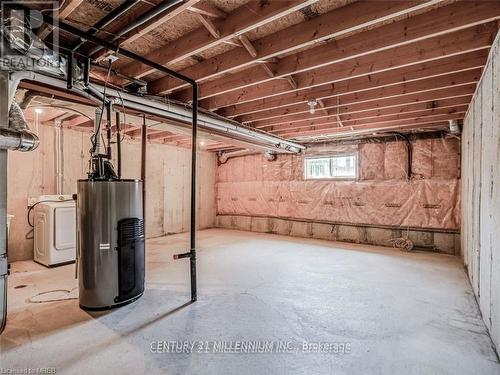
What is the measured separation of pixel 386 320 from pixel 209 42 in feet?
9.02

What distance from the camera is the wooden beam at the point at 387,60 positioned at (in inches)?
83.3

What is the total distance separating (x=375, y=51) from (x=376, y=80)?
2.76ft

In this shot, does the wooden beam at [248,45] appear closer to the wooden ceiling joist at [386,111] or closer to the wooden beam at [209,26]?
the wooden beam at [209,26]

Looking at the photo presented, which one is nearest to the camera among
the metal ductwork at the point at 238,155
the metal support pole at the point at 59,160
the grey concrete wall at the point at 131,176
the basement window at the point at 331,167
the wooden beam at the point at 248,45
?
the wooden beam at the point at 248,45

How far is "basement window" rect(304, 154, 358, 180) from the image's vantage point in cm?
581

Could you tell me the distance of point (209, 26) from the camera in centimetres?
198

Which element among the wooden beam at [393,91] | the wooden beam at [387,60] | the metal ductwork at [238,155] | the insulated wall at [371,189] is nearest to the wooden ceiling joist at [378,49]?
the wooden beam at [387,60]

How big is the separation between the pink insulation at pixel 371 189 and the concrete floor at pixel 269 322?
132cm

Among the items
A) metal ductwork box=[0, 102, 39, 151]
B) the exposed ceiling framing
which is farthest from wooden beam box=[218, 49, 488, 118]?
metal ductwork box=[0, 102, 39, 151]

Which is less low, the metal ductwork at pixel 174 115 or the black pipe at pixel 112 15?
the black pipe at pixel 112 15

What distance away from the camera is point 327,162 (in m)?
6.17

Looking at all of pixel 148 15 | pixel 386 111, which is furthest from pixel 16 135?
pixel 386 111

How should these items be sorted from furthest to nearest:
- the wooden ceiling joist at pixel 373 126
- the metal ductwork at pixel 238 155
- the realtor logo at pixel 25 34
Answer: the metal ductwork at pixel 238 155, the wooden ceiling joist at pixel 373 126, the realtor logo at pixel 25 34

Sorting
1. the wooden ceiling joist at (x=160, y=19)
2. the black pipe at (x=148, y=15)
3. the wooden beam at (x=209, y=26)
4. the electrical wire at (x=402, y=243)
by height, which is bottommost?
the electrical wire at (x=402, y=243)
